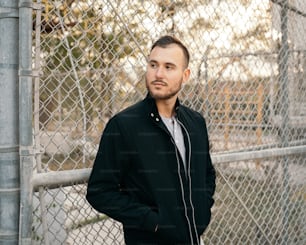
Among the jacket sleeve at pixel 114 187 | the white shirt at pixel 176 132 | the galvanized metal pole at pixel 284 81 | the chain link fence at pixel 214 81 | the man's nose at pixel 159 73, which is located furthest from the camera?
the galvanized metal pole at pixel 284 81

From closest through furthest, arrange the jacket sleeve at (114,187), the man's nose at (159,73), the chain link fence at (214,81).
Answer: the jacket sleeve at (114,187) < the man's nose at (159,73) < the chain link fence at (214,81)

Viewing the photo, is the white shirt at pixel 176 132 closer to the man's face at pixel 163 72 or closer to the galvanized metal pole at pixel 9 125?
the man's face at pixel 163 72

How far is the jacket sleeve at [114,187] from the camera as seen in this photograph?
6.07ft

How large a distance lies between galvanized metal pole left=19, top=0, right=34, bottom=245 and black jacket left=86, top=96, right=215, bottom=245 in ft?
0.94

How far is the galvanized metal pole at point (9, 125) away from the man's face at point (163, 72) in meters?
0.63

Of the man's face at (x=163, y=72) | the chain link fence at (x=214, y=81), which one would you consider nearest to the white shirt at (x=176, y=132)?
the man's face at (x=163, y=72)

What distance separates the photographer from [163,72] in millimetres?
1983

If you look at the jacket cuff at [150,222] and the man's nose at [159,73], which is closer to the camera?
the jacket cuff at [150,222]

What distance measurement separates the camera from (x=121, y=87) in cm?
272

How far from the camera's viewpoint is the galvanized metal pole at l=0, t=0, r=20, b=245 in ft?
6.14

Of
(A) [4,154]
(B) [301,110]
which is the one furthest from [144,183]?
(B) [301,110]

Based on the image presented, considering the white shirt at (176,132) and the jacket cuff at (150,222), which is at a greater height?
the white shirt at (176,132)

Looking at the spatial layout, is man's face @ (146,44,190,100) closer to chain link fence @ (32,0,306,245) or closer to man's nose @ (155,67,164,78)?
man's nose @ (155,67,164,78)

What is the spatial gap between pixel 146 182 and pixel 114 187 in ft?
0.51
